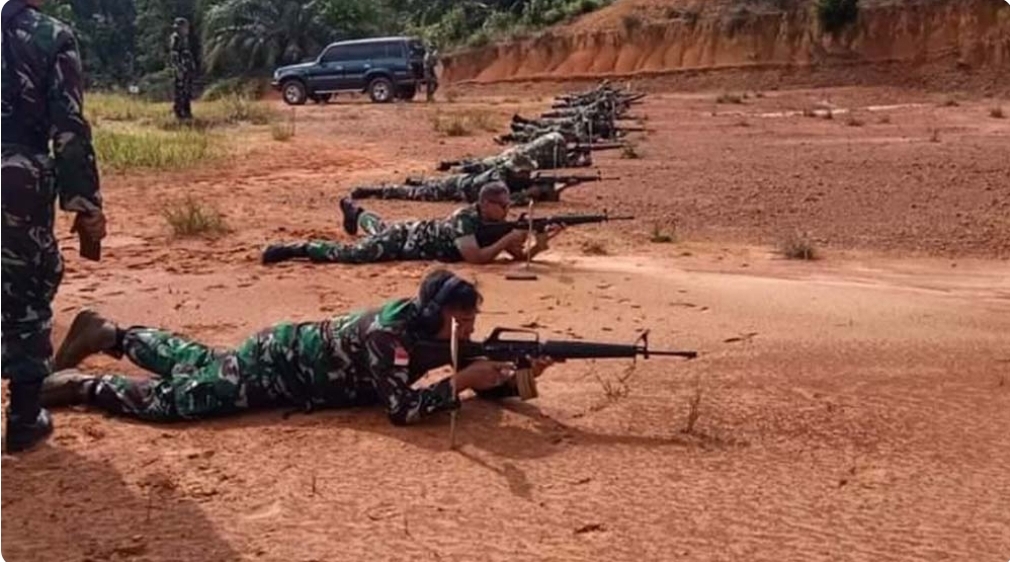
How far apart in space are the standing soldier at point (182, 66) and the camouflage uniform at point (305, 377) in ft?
58.5

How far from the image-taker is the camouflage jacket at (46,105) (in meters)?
4.29

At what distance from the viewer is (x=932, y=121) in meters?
24.4

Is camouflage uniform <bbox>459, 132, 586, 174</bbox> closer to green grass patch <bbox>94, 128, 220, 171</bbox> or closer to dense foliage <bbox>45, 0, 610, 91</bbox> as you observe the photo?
green grass patch <bbox>94, 128, 220, 171</bbox>

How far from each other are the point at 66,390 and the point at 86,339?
35 cm

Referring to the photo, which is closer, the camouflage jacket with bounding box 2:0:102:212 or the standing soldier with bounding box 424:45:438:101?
the camouflage jacket with bounding box 2:0:102:212

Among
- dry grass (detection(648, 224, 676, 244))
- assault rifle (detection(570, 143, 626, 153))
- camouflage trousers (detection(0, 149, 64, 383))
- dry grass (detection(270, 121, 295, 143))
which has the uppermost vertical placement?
camouflage trousers (detection(0, 149, 64, 383))

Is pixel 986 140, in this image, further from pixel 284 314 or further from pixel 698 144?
pixel 284 314

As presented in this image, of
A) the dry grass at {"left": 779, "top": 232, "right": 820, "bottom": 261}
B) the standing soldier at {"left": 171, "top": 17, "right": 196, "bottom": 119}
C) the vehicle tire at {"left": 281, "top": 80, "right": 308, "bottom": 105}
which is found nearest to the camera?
the dry grass at {"left": 779, "top": 232, "right": 820, "bottom": 261}

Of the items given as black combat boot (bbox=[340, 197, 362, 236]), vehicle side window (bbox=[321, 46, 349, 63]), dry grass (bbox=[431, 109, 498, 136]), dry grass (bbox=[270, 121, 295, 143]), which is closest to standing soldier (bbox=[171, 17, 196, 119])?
dry grass (bbox=[270, 121, 295, 143])

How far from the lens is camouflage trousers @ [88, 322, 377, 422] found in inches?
202

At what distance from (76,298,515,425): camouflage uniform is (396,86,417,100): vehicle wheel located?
2817 cm

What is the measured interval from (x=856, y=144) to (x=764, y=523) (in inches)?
620

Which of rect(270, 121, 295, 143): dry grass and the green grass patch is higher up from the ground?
the green grass patch

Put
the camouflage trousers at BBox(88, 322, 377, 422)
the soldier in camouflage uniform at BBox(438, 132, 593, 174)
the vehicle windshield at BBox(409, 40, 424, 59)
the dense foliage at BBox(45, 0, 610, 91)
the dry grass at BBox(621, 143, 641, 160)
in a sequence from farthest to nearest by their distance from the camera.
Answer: the dense foliage at BBox(45, 0, 610, 91) → the vehicle windshield at BBox(409, 40, 424, 59) → the dry grass at BBox(621, 143, 641, 160) → the soldier in camouflage uniform at BBox(438, 132, 593, 174) → the camouflage trousers at BBox(88, 322, 377, 422)
